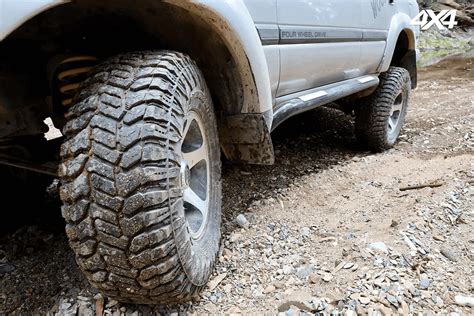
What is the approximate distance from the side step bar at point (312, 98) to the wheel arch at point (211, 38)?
0.73ft

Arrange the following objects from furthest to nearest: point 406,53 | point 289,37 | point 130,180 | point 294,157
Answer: point 406,53 < point 294,157 < point 289,37 < point 130,180

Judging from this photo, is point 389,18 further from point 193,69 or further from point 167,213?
point 167,213

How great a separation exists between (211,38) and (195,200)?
0.68 metres

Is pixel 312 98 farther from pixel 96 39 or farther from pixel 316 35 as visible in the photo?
pixel 96 39

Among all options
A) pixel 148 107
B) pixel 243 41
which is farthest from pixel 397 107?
pixel 148 107

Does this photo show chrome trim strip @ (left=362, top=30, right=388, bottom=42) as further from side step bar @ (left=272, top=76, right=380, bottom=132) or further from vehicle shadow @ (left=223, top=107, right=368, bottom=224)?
vehicle shadow @ (left=223, top=107, right=368, bottom=224)

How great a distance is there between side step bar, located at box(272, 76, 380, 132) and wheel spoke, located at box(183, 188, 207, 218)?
612mm

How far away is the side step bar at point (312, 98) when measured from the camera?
2.24m

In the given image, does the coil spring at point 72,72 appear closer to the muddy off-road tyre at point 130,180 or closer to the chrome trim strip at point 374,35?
the muddy off-road tyre at point 130,180

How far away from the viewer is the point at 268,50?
2.00 meters

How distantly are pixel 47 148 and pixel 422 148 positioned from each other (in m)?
3.09

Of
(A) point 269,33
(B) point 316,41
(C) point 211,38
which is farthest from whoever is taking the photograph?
(B) point 316,41

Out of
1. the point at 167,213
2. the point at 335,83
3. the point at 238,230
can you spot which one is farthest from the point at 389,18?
the point at 167,213

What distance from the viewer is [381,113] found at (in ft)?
11.6
